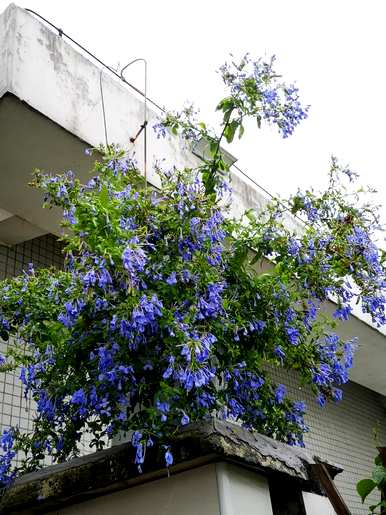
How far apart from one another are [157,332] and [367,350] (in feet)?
16.3

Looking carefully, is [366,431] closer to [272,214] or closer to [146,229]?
[272,214]

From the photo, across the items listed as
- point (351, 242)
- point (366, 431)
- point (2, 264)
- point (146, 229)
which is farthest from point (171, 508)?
point (366, 431)

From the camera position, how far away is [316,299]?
9.91 ft

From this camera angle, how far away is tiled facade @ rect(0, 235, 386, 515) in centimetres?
476

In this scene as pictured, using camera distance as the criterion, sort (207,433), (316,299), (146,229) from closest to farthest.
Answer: (207,433) < (146,229) < (316,299)

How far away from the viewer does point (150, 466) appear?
1.94m

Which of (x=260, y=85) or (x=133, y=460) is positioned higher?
(x=260, y=85)

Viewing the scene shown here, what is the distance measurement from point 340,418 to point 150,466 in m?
6.51

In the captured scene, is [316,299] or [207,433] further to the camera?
[316,299]

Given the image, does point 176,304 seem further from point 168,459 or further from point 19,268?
point 19,268

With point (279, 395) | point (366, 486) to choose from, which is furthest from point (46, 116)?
point (366, 486)

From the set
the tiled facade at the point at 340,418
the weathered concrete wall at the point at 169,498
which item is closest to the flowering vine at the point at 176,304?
the weathered concrete wall at the point at 169,498

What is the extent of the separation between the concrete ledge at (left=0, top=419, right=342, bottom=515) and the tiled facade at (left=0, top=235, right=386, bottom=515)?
2.51 metres

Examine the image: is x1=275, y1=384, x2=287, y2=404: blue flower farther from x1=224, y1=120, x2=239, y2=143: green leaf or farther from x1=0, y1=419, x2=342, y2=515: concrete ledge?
x1=224, y1=120, x2=239, y2=143: green leaf
